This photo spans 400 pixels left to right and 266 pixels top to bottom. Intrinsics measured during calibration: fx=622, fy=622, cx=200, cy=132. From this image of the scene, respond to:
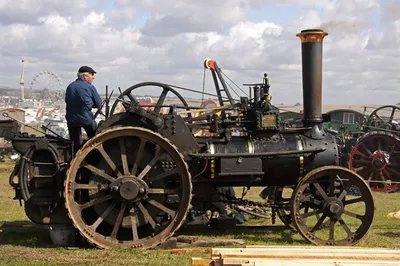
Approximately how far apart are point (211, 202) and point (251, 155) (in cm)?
91

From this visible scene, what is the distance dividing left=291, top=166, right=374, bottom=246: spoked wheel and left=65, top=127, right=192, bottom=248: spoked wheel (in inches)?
57.7

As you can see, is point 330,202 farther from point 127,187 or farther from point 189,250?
point 127,187

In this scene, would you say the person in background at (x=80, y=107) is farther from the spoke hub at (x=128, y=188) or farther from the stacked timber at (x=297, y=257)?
the stacked timber at (x=297, y=257)

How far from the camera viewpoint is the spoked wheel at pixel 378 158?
14.9 m

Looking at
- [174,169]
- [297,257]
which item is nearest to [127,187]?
[174,169]

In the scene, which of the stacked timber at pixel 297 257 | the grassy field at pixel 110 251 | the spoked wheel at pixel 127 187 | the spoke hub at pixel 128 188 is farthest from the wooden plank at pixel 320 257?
the spoke hub at pixel 128 188

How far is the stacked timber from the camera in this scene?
461 centimetres

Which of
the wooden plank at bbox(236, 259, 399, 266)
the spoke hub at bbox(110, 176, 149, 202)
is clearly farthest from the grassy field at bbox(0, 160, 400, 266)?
the wooden plank at bbox(236, 259, 399, 266)

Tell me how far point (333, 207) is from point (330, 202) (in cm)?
7

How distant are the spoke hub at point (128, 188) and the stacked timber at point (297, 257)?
2115mm

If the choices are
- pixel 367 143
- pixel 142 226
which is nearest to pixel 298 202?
pixel 142 226

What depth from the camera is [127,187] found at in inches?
273

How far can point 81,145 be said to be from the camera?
24.0 feet

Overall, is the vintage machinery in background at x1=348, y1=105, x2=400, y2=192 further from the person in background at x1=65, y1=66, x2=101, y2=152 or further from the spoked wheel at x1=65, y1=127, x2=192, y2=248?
the person in background at x1=65, y1=66, x2=101, y2=152
